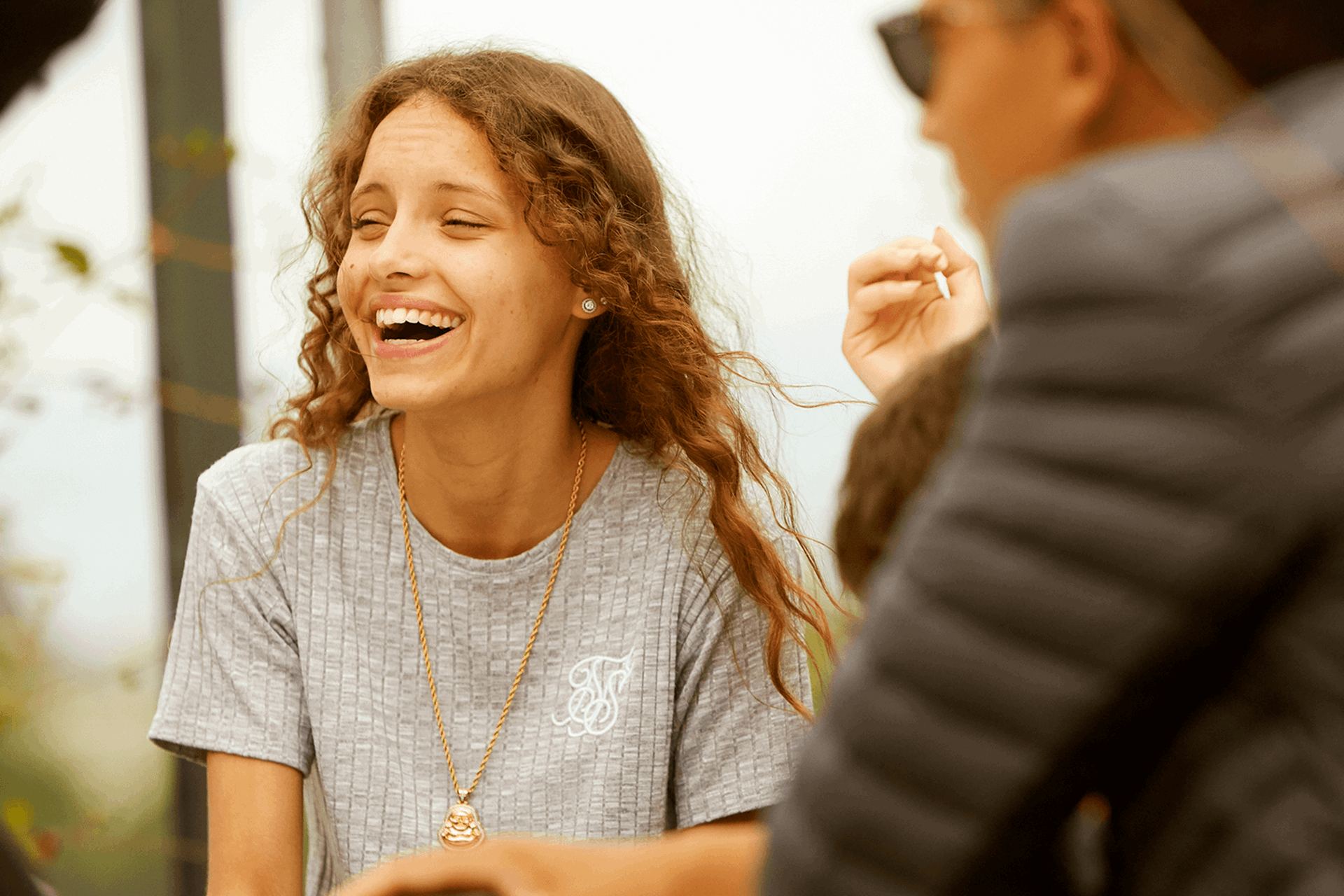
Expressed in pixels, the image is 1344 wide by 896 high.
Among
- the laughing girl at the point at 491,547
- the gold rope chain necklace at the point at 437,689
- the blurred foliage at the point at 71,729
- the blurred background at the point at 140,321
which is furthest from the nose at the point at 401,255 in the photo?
the blurred foliage at the point at 71,729

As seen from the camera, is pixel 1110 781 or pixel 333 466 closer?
pixel 1110 781

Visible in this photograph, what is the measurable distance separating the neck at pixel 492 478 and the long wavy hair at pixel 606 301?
3.8 inches

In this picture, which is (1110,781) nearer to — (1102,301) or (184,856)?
(1102,301)

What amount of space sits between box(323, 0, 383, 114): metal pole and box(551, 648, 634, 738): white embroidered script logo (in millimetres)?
1270

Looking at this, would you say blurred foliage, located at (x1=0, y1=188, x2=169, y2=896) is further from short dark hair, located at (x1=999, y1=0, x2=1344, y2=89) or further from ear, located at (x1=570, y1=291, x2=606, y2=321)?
short dark hair, located at (x1=999, y1=0, x2=1344, y2=89)

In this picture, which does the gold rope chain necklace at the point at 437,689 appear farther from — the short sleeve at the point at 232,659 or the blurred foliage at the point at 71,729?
the blurred foliage at the point at 71,729

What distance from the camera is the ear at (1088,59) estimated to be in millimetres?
585

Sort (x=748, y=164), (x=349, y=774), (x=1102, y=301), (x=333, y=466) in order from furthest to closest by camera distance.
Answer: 1. (x=748, y=164)
2. (x=333, y=466)
3. (x=349, y=774)
4. (x=1102, y=301)

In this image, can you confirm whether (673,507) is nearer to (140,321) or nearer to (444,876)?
(444,876)

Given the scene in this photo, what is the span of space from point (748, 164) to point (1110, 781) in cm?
161

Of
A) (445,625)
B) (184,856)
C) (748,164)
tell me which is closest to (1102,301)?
(445,625)

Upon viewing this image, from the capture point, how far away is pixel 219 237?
2227 millimetres

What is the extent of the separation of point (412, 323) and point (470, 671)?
16.3 inches

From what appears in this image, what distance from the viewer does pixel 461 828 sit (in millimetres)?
1386
